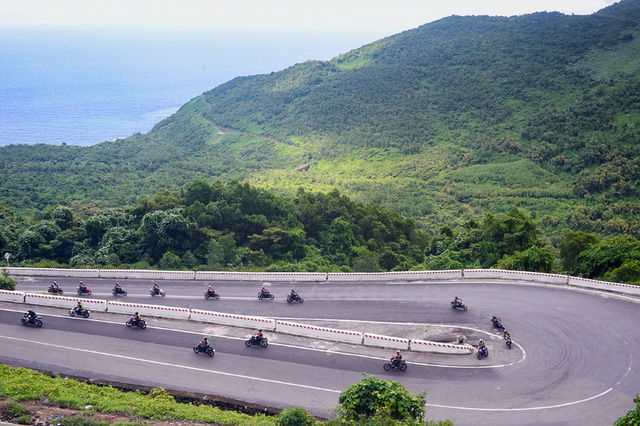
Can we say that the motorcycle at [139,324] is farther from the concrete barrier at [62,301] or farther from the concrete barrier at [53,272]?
the concrete barrier at [53,272]

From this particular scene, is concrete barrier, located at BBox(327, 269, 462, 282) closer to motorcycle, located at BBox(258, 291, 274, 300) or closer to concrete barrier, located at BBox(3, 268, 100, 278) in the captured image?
motorcycle, located at BBox(258, 291, 274, 300)

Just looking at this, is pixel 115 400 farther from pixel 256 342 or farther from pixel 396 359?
pixel 396 359

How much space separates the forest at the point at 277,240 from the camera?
36125 millimetres

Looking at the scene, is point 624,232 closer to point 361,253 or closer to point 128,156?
point 361,253

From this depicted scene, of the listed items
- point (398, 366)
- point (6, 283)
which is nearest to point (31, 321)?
point (6, 283)

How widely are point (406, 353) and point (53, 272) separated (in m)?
27.5

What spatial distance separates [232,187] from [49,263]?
17.8 metres

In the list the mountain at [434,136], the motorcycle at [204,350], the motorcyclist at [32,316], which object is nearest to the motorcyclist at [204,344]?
the motorcycle at [204,350]

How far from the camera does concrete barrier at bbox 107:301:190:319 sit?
29188 millimetres

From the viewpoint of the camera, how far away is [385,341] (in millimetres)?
26094

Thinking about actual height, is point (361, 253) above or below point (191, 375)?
above

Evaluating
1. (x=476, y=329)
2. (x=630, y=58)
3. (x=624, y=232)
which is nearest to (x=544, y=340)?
(x=476, y=329)

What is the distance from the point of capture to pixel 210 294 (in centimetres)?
3319

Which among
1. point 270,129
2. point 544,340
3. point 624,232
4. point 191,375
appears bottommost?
point 191,375
